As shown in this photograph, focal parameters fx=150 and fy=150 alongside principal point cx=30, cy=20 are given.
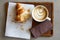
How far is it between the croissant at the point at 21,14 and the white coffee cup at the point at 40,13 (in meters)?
0.03

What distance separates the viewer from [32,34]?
2.40 ft

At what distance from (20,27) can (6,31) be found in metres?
0.07

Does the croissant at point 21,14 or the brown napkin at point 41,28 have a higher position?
the croissant at point 21,14

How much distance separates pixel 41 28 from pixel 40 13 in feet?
0.26

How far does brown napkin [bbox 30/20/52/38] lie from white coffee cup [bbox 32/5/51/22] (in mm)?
25

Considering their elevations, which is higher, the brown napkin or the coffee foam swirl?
the coffee foam swirl

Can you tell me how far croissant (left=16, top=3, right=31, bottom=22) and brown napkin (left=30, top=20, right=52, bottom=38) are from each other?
0.22 feet

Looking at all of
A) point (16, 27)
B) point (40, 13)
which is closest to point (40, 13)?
point (40, 13)

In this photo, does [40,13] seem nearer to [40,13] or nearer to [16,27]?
[40,13]

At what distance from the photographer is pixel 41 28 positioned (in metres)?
0.74

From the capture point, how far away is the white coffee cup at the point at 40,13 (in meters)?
0.75

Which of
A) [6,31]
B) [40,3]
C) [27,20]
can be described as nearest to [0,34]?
[6,31]

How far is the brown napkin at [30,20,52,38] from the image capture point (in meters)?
0.73

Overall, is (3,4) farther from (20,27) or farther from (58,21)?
(58,21)
